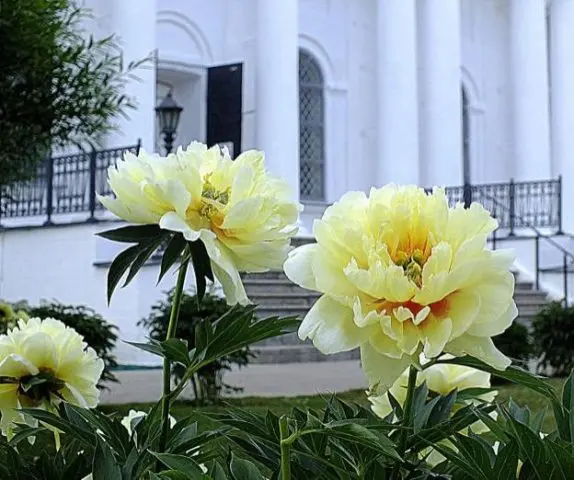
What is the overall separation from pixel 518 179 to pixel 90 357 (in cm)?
1796

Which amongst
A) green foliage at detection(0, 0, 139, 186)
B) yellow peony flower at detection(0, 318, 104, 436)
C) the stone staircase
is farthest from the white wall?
yellow peony flower at detection(0, 318, 104, 436)

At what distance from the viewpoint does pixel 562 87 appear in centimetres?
2014

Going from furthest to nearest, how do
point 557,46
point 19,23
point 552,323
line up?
point 557,46 → point 552,323 → point 19,23

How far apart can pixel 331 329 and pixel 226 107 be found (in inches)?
594

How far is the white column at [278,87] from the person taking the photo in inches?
590

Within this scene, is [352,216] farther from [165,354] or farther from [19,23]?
[19,23]

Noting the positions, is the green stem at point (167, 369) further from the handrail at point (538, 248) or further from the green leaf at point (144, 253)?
the handrail at point (538, 248)

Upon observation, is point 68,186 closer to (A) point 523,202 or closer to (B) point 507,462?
(A) point 523,202

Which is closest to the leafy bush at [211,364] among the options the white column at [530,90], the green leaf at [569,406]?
the green leaf at [569,406]

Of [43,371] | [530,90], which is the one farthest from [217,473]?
[530,90]

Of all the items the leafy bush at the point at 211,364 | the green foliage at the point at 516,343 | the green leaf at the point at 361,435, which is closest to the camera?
→ the green leaf at the point at 361,435

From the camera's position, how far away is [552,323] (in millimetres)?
9445

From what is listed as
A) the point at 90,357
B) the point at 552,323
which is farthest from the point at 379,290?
the point at 552,323

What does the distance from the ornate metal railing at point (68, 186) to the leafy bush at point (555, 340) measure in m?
5.59
